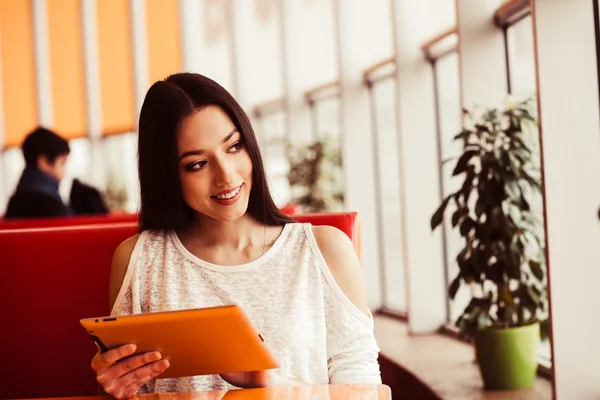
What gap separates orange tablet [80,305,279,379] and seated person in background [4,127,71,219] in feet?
11.5

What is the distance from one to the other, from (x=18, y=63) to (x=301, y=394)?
1245cm

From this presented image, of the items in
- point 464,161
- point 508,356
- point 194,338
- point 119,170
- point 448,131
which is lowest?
point 508,356

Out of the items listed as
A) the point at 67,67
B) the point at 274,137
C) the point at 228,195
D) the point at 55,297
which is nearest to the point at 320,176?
the point at 274,137

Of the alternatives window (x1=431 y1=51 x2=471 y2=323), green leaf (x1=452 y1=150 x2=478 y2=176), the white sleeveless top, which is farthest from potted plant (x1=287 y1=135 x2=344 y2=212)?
the white sleeveless top

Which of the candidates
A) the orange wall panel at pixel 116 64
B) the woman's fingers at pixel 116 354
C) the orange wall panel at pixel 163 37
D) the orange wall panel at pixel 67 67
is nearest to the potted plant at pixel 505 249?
the woman's fingers at pixel 116 354

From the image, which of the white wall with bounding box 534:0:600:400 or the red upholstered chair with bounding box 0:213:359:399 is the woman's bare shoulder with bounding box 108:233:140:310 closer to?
the red upholstered chair with bounding box 0:213:359:399

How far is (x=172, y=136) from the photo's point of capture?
1.75 meters

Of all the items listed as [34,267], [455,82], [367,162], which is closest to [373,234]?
[367,162]

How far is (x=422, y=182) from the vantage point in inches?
218

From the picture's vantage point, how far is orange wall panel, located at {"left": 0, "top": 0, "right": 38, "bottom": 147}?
12539mm

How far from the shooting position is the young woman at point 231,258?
175 centimetres

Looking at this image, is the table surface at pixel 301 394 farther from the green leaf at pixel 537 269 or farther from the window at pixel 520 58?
the window at pixel 520 58

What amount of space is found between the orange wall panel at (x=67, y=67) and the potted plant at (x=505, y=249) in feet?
31.2

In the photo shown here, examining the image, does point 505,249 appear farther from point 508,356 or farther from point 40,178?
point 40,178
